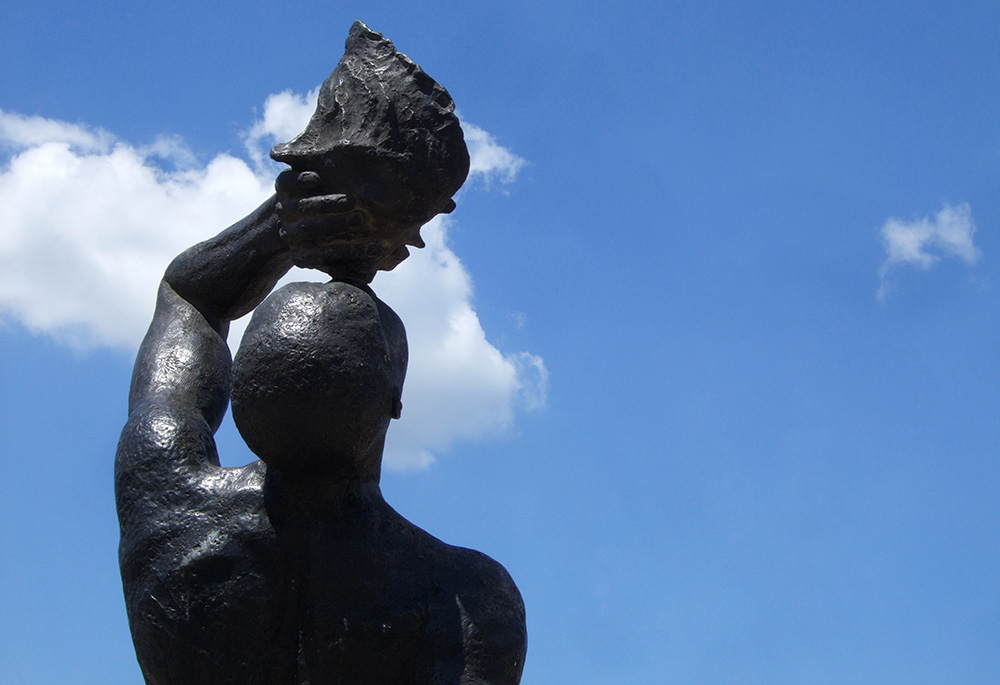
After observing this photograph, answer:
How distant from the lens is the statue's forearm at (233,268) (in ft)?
12.6

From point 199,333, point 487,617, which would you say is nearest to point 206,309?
point 199,333

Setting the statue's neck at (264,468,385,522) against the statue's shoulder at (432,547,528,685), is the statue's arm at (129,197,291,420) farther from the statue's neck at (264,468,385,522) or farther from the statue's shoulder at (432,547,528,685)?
the statue's shoulder at (432,547,528,685)

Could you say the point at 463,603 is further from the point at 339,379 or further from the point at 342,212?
the point at 342,212

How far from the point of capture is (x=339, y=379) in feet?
9.97

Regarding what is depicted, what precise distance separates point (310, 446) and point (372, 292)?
2.14ft

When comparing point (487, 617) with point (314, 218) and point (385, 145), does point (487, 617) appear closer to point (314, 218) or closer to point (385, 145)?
point (314, 218)

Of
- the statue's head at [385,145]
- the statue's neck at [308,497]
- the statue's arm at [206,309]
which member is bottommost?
the statue's neck at [308,497]

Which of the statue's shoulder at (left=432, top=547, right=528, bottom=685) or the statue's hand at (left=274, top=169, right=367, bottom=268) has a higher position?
the statue's hand at (left=274, top=169, right=367, bottom=268)

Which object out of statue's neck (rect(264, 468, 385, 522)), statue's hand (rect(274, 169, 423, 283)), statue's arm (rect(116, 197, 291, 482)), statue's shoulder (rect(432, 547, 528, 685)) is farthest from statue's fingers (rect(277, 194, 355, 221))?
statue's shoulder (rect(432, 547, 528, 685))

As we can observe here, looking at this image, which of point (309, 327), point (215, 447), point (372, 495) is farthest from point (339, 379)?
point (215, 447)

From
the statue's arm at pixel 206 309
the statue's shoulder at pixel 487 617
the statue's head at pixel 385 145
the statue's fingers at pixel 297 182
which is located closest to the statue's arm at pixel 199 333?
the statue's arm at pixel 206 309

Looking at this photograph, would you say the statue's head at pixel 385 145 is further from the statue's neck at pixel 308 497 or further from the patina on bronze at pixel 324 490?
the statue's neck at pixel 308 497

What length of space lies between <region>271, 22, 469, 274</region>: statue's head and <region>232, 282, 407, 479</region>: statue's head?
0.39m

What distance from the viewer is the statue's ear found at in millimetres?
3303
